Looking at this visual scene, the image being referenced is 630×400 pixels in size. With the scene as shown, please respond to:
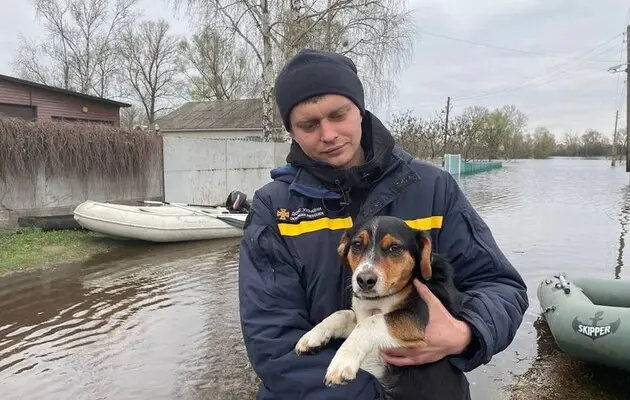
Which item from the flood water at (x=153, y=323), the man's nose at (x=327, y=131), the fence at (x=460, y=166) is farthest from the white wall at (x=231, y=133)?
the man's nose at (x=327, y=131)

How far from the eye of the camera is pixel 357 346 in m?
2.01

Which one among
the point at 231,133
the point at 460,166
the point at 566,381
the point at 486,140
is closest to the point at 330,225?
the point at 566,381

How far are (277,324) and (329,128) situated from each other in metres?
0.82

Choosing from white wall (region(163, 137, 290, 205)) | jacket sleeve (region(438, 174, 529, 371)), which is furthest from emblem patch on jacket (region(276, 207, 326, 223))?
white wall (region(163, 137, 290, 205))

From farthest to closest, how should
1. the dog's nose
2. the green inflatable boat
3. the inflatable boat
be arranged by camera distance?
the inflatable boat, the green inflatable boat, the dog's nose

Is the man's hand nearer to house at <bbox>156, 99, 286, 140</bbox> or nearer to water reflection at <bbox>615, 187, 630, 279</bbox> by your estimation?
water reflection at <bbox>615, 187, 630, 279</bbox>

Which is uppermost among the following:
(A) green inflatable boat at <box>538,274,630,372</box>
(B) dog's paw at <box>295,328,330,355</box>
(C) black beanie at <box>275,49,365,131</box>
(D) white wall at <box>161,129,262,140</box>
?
(D) white wall at <box>161,129,262,140</box>

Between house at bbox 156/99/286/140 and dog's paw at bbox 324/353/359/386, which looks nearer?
dog's paw at bbox 324/353/359/386

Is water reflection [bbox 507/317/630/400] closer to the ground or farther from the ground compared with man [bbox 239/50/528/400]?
closer to the ground

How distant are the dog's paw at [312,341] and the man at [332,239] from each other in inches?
1.1

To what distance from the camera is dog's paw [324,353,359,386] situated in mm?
1886

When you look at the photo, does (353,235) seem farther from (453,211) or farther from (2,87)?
(2,87)

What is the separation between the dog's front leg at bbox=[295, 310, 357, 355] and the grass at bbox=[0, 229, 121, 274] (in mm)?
9829

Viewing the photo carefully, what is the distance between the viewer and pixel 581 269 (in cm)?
1055
